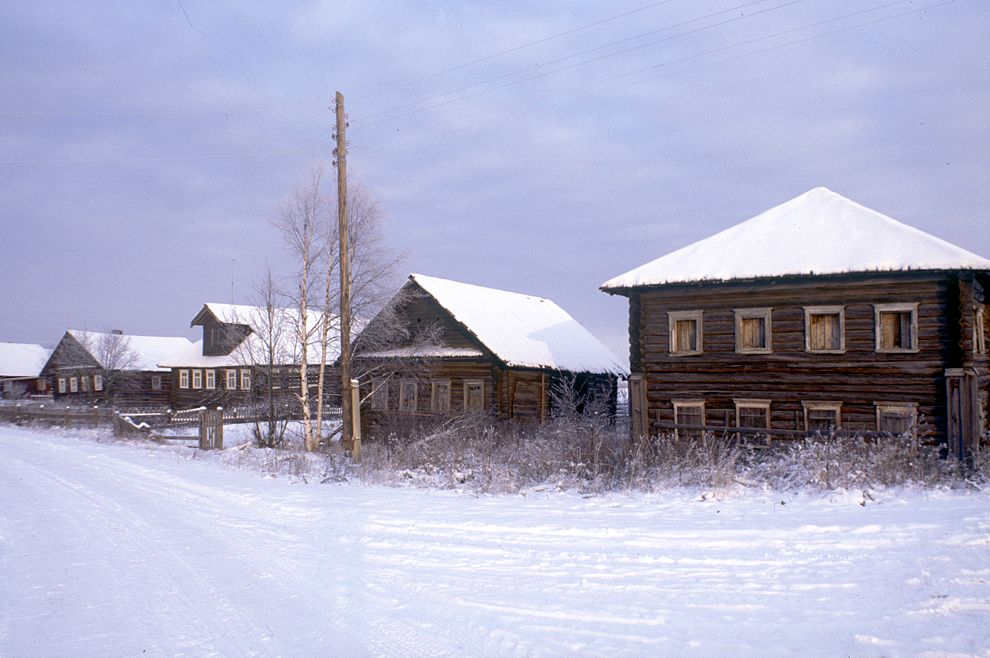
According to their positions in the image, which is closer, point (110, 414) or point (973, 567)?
point (973, 567)

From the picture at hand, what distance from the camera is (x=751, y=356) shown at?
19750 mm

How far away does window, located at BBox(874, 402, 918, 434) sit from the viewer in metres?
17.7

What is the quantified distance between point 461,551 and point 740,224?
17.1m

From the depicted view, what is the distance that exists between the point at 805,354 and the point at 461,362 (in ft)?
40.4

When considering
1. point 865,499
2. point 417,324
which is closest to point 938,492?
point 865,499

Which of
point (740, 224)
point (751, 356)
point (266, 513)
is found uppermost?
point (740, 224)

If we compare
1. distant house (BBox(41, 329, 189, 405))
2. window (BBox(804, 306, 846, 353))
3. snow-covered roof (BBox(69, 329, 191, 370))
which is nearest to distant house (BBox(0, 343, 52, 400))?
distant house (BBox(41, 329, 189, 405))

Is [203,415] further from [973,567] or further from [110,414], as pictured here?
[973,567]

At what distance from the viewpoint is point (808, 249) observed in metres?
19.2

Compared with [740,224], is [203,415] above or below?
below

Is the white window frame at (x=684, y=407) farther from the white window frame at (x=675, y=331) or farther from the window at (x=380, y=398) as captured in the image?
the window at (x=380, y=398)

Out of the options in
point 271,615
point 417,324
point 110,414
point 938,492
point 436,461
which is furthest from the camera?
point 110,414

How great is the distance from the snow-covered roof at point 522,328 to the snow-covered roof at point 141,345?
3254 centimetres

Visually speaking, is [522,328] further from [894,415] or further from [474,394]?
[894,415]
